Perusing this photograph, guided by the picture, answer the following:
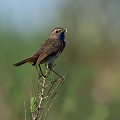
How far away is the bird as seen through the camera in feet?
30.0

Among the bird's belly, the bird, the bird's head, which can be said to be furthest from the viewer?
the bird's head

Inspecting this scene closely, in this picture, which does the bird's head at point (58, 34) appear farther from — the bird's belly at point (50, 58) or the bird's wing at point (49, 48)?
the bird's belly at point (50, 58)

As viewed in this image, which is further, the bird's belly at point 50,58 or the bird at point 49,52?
the bird's belly at point 50,58

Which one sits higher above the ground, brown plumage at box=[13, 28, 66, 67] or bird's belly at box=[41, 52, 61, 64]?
brown plumage at box=[13, 28, 66, 67]

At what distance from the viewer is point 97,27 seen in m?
28.6

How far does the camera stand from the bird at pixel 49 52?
360 inches

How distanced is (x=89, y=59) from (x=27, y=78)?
1407cm

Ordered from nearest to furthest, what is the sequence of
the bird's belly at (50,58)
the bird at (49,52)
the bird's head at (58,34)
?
the bird at (49,52)
the bird's belly at (50,58)
the bird's head at (58,34)

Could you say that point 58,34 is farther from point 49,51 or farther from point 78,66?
point 78,66

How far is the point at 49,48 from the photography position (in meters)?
9.63

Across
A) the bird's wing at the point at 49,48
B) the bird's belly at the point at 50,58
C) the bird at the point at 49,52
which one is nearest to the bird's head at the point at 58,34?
the bird at the point at 49,52

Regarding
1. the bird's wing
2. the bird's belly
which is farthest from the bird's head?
the bird's belly

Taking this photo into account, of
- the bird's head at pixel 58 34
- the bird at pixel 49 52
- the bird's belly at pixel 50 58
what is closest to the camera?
the bird at pixel 49 52

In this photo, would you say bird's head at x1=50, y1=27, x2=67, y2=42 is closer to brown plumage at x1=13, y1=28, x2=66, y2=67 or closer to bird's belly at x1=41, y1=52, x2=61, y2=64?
brown plumage at x1=13, y1=28, x2=66, y2=67
